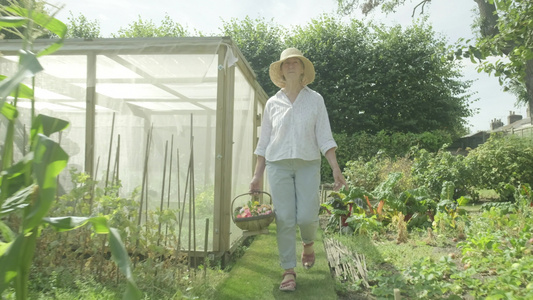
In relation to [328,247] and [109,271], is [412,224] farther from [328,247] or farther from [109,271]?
[109,271]

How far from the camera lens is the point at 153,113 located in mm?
4566

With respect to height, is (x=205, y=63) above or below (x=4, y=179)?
above

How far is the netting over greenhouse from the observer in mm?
4305

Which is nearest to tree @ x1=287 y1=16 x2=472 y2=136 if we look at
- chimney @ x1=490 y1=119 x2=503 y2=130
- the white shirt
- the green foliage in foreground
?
the green foliage in foreground

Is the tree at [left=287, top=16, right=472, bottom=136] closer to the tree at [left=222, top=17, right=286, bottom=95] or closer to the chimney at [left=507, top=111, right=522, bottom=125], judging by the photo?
the tree at [left=222, top=17, right=286, bottom=95]

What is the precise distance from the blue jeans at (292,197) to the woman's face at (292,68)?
0.77 metres

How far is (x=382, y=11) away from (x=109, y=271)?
1110 cm

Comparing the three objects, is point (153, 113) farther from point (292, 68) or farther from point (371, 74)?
point (371, 74)

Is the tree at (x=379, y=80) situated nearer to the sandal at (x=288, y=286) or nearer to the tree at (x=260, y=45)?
the tree at (x=260, y=45)

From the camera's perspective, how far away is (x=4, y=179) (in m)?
1.45

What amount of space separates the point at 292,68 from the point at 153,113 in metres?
1.67

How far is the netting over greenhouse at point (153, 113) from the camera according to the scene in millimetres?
4305

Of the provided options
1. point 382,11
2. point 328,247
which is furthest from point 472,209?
point 382,11

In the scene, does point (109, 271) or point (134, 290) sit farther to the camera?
point (109, 271)
